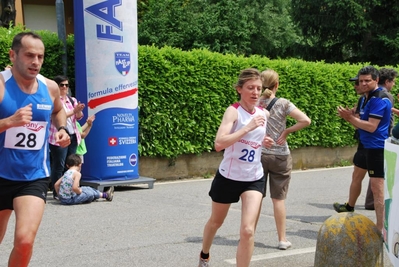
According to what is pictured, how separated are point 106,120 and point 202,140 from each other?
3051 mm

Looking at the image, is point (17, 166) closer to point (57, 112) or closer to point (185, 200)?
point (57, 112)

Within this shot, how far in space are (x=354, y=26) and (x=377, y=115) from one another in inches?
833

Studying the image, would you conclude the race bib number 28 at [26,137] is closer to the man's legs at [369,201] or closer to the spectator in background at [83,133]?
the spectator in background at [83,133]

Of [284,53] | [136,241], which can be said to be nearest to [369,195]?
[136,241]

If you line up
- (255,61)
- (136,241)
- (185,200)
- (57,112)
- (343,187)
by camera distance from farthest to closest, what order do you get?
1. (255,61)
2. (343,187)
3. (185,200)
4. (136,241)
5. (57,112)

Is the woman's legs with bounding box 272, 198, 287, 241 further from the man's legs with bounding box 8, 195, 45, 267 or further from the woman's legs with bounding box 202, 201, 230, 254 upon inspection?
the man's legs with bounding box 8, 195, 45, 267

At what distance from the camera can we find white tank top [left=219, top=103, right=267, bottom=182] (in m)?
5.78

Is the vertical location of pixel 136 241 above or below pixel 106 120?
below

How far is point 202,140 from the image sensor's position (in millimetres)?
13555

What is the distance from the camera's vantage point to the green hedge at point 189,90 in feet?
40.4

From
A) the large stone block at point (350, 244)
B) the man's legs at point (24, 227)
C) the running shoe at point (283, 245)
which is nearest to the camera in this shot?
the man's legs at point (24, 227)

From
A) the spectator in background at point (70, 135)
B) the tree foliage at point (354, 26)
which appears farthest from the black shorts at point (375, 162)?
the tree foliage at point (354, 26)

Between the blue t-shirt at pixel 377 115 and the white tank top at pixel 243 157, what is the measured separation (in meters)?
2.22

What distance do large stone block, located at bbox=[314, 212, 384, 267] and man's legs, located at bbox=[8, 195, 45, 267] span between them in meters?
2.42
